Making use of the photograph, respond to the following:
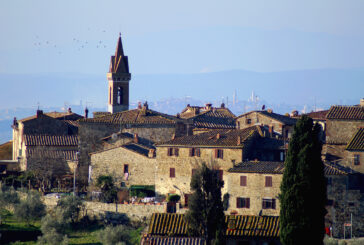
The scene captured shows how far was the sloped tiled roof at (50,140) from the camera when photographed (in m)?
77.3

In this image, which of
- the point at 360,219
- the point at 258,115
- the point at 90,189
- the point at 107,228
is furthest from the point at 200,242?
the point at 258,115

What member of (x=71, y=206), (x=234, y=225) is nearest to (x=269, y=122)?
(x=71, y=206)

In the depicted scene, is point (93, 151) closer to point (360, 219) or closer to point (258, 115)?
point (258, 115)


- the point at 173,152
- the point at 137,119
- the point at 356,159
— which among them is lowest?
the point at 356,159

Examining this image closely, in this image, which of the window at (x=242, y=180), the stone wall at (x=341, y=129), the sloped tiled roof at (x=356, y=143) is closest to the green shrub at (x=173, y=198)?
the window at (x=242, y=180)

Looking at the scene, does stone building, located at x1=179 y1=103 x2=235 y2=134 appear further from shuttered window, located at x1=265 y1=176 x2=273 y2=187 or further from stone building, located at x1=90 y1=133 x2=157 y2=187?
shuttered window, located at x1=265 y1=176 x2=273 y2=187

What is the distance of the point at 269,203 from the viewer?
5962 centimetres

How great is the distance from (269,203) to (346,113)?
13.4 m

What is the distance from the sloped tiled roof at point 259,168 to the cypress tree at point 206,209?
256 inches

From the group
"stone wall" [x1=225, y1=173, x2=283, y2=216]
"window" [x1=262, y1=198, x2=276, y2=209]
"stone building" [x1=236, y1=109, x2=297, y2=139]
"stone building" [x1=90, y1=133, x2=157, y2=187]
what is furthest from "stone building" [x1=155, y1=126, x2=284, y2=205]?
"stone building" [x1=236, y1=109, x2=297, y2=139]

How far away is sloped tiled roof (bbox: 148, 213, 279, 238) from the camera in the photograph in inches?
2120

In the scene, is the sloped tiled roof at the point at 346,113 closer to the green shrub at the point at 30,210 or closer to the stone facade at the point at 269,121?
the stone facade at the point at 269,121

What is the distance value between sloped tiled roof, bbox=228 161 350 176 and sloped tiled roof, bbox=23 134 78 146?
20.2m

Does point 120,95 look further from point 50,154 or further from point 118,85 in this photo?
point 50,154
